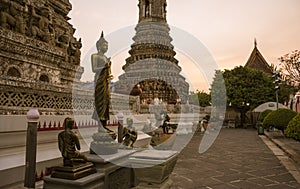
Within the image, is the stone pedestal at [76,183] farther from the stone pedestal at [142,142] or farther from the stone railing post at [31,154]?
the stone pedestal at [142,142]

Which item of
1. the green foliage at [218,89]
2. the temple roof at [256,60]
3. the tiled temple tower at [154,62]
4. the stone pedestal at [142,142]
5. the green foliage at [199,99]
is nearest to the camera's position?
the stone pedestal at [142,142]

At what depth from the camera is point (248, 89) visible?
2605cm

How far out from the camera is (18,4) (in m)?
7.30

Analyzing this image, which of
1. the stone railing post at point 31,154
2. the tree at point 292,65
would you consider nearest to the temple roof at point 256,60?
the tree at point 292,65

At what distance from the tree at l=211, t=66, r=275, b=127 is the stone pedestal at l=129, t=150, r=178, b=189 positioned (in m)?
23.5

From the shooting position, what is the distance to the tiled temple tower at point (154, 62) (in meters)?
23.3

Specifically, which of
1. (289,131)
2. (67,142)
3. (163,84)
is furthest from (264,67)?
(67,142)

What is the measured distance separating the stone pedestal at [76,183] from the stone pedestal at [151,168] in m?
0.95

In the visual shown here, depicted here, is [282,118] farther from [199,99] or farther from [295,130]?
[199,99]

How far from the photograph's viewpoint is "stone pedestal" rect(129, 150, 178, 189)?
4.02m

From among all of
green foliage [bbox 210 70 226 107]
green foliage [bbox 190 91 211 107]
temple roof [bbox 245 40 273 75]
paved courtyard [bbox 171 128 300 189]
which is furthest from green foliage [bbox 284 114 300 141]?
temple roof [bbox 245 40 273 75]

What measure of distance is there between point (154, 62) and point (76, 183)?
72.5 ft

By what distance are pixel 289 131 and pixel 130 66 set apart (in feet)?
66.3

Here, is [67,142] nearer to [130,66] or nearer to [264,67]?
[130,66]
